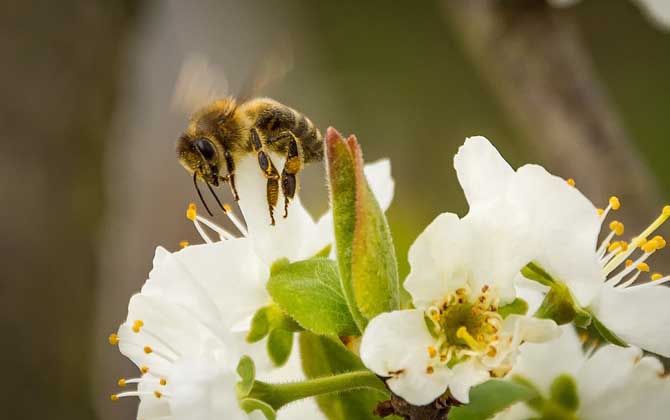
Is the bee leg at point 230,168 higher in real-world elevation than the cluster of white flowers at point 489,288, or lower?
higher

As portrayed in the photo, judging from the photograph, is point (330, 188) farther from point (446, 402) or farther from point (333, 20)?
point (333, 20)

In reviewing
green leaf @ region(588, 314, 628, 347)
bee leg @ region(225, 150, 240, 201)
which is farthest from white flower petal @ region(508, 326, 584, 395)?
bee leg @ region(225, 150, 240, 201)

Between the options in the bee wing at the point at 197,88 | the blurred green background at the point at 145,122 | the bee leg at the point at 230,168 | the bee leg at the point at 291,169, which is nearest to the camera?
the bee leg at the point at 291,169

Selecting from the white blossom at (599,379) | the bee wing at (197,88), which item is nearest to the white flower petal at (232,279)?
the white blossom at (599,379)

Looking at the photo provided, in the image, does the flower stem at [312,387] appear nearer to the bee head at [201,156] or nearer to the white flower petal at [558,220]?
the white flower petal at [558,220]

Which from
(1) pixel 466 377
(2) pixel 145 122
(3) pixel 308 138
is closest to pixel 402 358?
(1) pixel 466 377

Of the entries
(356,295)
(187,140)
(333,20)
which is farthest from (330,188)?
(333,20)

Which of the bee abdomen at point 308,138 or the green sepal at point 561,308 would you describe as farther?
the bee abdomen at point 308,138

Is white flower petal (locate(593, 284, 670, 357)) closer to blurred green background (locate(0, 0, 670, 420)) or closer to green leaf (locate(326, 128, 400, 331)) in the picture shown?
green leaf (locate(326, 128, 400, 331))
